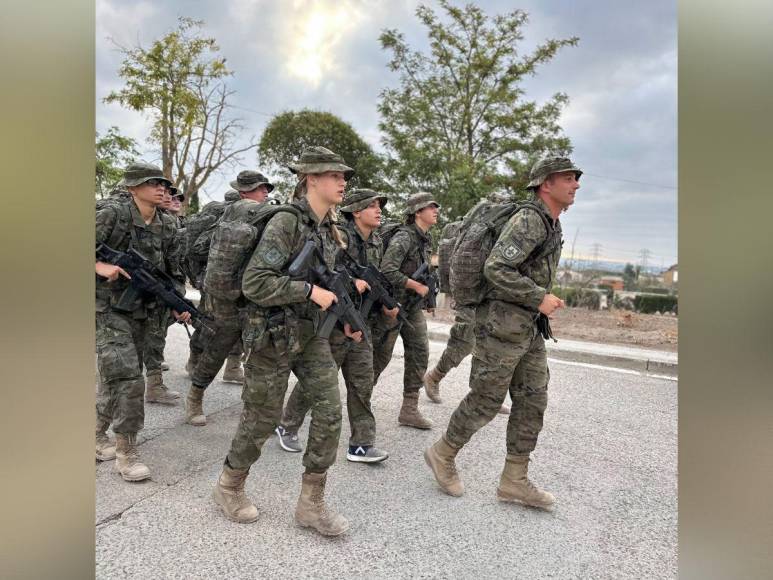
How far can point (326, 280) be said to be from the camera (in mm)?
2725

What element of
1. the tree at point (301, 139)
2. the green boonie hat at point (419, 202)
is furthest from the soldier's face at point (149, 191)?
the tree at point (301, 139)

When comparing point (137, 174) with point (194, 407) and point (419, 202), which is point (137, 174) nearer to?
point (194, 407)

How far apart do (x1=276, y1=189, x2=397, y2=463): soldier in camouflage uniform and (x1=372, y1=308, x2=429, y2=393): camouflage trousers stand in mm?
142

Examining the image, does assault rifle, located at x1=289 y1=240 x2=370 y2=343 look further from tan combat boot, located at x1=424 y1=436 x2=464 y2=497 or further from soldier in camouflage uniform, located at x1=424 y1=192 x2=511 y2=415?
soldier in camouflage uniform, located at x1=424 y1=192 x2=511 y2=415

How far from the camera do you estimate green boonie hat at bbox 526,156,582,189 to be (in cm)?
285

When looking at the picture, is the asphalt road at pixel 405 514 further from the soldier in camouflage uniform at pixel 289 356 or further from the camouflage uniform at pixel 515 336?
the camouflage uniform at pixel 515 336

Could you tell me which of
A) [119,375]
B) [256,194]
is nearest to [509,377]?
[119,375]

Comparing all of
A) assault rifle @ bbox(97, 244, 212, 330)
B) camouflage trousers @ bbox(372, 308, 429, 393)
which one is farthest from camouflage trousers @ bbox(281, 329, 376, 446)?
assault rifle @ bbox(97, 244, 212, 330)

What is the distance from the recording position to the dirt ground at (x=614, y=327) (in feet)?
28.2
